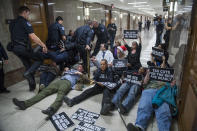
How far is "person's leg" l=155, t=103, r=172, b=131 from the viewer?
1937 millimetres

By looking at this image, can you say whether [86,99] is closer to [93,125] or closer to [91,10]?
[93,125]

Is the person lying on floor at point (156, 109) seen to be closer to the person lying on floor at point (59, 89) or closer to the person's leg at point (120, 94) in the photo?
the person's leg at point (120, 94)

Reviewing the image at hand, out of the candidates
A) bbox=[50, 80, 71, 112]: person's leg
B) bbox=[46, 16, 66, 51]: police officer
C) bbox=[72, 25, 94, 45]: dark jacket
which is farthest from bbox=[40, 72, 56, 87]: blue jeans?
bbox=[72, 25, 94, 45]: dark jacket

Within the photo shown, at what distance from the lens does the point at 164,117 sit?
2.02m

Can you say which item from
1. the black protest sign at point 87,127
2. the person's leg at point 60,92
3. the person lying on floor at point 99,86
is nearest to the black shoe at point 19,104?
the person's leg at point 60,92

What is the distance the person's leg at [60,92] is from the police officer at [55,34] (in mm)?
1190

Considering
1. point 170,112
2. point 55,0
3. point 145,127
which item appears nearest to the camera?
point 145,127

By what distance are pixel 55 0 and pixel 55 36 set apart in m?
2.07

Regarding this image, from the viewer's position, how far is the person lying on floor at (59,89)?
8.26 ft

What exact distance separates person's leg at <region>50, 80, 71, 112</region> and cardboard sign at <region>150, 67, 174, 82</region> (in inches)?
67.1

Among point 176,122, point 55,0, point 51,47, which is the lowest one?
point 176,122

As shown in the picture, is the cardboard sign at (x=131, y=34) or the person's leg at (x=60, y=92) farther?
the cardboard sign at (x=131, y=34)

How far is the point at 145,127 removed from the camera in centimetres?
204

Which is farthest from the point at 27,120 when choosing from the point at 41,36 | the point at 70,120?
the point at 41,36
